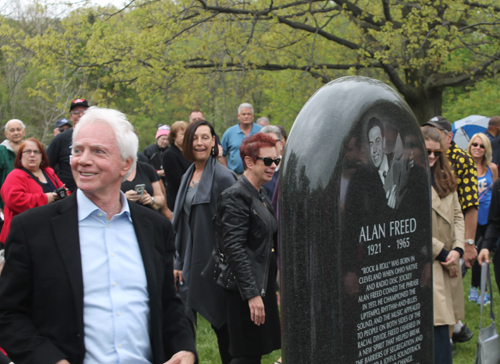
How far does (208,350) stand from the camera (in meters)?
5.57

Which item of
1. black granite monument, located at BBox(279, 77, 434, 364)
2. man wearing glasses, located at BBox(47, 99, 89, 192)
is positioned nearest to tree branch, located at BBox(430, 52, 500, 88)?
man wearing glasses, located at BBox(47, 99, 89, 192)

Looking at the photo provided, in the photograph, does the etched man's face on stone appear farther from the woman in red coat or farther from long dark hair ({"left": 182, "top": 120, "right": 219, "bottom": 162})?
the woman in red coat

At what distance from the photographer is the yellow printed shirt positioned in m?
5.05

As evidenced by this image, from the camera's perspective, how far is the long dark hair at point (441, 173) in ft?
13.7

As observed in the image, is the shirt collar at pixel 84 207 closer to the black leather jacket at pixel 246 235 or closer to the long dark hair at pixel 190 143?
the black leather jacket at pixel 246 235

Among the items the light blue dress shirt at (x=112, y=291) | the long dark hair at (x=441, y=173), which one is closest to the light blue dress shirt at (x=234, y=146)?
the long dark hair at (x=441, y=173)

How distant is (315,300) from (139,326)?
32.0 inches

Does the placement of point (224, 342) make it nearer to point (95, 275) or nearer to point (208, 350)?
point (208, 350)

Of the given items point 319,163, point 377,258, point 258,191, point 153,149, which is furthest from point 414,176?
point 153,149

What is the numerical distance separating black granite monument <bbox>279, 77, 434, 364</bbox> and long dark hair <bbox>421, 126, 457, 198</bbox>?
1334mm

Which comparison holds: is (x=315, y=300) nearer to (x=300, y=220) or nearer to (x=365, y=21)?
(x=300, y=220)

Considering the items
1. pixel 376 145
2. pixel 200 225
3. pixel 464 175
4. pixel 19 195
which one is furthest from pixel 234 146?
pixel 376 145

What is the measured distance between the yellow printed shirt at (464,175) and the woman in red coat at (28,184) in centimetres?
415

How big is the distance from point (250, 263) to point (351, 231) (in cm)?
148
